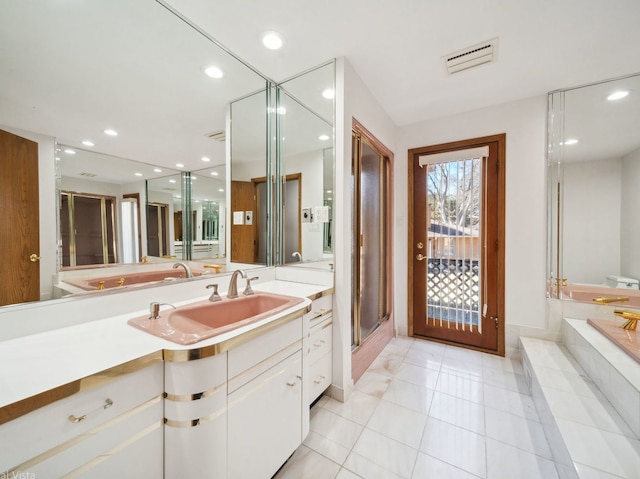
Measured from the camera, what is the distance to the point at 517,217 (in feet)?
7.98

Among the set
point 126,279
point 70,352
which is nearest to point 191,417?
point 70,352

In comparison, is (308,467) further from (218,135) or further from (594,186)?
(594,186)

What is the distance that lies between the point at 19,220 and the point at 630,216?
377cm

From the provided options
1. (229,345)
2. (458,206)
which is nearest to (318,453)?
(229,345)

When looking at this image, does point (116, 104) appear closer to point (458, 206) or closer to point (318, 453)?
point (318, 453)

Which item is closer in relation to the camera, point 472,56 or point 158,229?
point 158,229

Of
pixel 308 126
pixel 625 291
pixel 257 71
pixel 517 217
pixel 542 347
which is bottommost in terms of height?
pixel 542 347

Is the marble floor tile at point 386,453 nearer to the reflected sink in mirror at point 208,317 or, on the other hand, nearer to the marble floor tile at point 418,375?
the marble floor tile at point 418,375

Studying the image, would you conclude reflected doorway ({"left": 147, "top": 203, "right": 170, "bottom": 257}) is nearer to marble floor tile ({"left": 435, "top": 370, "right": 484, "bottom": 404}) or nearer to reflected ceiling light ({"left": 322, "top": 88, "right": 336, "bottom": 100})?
reflected ceiling light ({"left": 322, "top": 88, "right": 336, "bottom": 100})

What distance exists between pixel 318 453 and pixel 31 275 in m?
1.60

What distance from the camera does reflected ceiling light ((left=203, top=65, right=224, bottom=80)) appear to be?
5.48ft

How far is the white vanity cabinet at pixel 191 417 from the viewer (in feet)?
2.78

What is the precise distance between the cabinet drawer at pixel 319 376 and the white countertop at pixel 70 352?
75cm

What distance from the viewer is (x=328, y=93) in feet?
6.27
